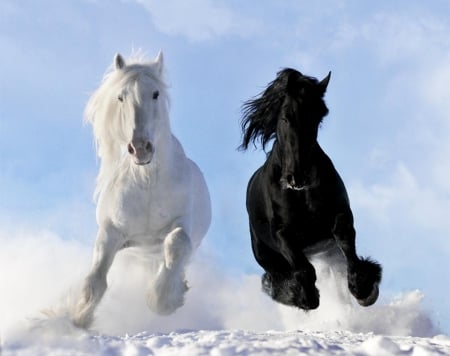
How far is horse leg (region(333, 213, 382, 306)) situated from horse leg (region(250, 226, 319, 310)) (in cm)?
35

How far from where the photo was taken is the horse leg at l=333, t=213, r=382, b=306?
240 inches

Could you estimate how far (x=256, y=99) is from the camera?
6.90 metres

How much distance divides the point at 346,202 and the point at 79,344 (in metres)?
3.30

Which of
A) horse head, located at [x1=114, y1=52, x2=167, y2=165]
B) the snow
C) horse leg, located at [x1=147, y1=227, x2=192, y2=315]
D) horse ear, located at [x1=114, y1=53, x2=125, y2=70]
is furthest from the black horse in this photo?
the snow

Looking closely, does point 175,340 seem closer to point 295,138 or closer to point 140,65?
point 295,138

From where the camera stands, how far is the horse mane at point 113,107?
6594 mm

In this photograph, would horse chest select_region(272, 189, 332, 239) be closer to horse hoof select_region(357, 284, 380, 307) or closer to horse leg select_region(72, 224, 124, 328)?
horse hoof select_region(357, 284, 380, 307)

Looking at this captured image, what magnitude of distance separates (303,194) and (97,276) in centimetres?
221

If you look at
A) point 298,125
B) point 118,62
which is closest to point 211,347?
point 298,125

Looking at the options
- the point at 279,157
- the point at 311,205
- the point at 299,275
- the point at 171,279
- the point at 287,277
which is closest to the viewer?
the point at 299,275

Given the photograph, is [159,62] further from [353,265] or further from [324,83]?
[353,265]

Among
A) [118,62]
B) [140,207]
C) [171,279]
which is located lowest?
[171,279]

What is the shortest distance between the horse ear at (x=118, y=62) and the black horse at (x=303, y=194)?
4.86ft

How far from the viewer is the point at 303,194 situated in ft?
20.3
